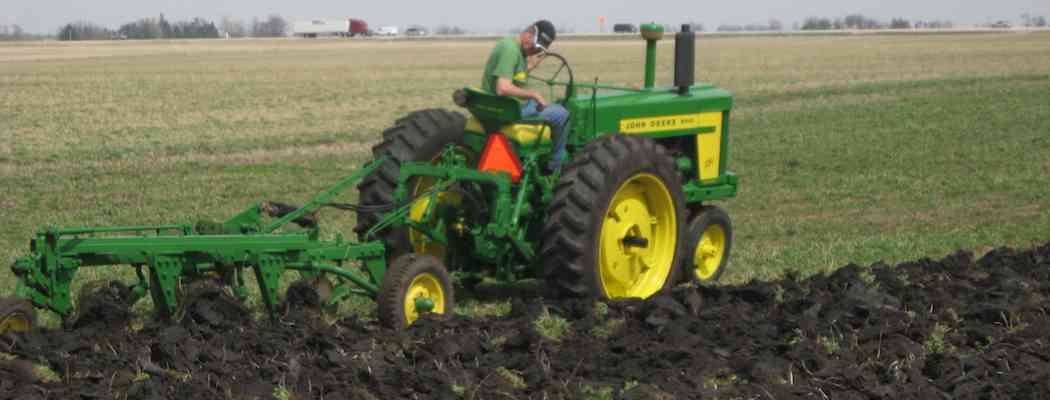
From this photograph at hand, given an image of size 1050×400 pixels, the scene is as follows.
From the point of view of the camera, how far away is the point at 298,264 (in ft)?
19.8

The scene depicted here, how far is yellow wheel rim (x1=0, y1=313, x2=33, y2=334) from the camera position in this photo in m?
5.45

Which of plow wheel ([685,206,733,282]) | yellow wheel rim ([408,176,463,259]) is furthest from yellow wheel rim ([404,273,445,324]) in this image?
plow wheel ([685,206,733,282])

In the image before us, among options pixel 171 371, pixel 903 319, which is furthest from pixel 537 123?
pixel 171 371

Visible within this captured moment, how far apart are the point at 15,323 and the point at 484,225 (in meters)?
2.36

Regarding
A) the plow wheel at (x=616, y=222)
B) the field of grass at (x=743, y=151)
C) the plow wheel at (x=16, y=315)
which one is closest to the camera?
the plow wheel at (x=16, y=315)

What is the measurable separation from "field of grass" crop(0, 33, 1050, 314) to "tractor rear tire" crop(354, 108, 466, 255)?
1879 mm

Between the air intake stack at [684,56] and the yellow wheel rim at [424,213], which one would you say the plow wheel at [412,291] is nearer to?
the yellow wheel rim at [424,213]

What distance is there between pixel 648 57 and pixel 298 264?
9.29 feet

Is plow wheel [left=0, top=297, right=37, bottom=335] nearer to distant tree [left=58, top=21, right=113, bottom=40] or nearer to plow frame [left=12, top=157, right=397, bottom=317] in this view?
plow frame [left=12, top=157, right=397, bottom=317]

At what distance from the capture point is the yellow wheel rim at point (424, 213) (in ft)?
22.6

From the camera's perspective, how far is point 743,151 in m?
16.3

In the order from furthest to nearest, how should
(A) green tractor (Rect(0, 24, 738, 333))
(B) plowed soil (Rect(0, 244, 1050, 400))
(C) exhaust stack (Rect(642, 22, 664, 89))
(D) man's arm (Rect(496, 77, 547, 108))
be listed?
1. (C) exhaust stack (Rect(642, 22, 664, 89))
2. (D) man's arm (Rect(496, 77, 547, 108))
3. (A) green tractor (Rect(0, 24, 738, 333))
4. (B) plowed soil (Rect(0, 244, 1050, 400))

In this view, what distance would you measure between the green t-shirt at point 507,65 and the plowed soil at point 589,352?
129 centimetres

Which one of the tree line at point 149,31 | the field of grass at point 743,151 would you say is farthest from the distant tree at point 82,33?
the field of grass at point 743,151
